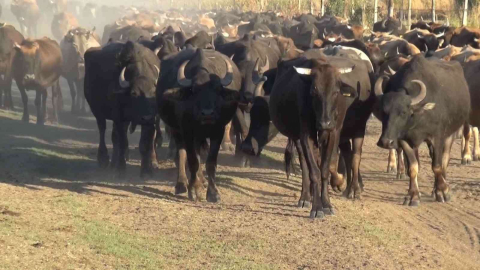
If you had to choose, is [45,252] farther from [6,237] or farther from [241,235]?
[241,235]

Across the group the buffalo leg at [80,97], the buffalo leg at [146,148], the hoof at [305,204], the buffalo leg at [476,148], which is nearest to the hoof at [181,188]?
the buffalo leg at [146,148]

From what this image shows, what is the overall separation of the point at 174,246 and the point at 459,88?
5303mm

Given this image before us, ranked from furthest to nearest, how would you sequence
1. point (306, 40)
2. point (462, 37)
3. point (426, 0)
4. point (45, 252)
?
point (426, 0) < point (306, 40) < point (462, 37) < point (45, 252)

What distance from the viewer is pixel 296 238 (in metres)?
9.52

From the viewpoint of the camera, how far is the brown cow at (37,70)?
22.7 m

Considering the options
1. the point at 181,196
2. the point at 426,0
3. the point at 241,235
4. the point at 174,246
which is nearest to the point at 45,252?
the point at 174,246

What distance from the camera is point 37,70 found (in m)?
23.0

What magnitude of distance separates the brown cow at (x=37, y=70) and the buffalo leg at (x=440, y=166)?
11836 mm

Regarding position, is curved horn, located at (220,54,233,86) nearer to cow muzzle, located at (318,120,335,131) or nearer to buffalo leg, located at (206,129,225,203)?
buffalo leg, located at (206,129,225,203)

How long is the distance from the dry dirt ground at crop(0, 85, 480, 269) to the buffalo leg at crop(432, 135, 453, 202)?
160 mm

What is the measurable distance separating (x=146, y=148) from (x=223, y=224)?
4152mm

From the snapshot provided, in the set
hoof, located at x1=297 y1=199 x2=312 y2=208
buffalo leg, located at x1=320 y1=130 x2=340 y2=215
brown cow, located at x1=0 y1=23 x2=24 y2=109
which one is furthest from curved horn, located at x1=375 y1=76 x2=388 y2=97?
brown cow, located at x1=0 y1=23 x2=24 y2=109

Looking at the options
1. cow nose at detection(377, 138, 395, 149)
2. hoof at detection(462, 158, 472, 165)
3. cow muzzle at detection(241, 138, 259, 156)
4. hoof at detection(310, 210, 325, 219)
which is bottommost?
hoof at detection(462, 158, 472, 165)

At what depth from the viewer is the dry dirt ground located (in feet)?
28.1
